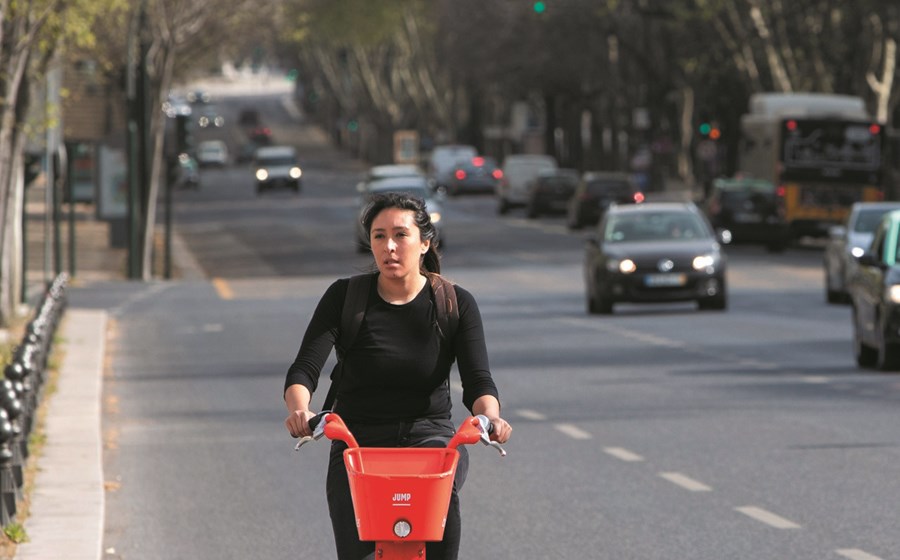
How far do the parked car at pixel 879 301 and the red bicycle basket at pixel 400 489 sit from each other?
1398 centimetres

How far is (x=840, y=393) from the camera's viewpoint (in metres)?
18.0

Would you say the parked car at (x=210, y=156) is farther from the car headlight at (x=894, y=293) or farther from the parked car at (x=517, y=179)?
the car headlight at (x=894, y=293)

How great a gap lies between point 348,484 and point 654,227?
80.9 feet

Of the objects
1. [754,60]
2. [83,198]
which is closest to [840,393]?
[754,60]

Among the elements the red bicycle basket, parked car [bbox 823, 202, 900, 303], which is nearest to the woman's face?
the red bicycle basket

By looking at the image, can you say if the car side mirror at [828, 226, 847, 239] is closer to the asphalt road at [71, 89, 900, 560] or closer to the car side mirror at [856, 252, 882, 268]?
the asphalt road at [71, 89, 900, 560]

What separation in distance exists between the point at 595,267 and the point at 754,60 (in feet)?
123

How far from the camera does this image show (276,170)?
303 feet

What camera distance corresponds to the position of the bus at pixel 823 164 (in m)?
51.1

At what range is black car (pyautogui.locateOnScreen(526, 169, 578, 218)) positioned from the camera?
227 feet

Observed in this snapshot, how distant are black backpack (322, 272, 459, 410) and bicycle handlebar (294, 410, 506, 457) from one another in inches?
17.4

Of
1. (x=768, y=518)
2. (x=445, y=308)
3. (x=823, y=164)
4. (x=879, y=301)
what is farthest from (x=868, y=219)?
(x=445, y=308)

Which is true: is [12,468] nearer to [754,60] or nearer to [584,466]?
[584,466]

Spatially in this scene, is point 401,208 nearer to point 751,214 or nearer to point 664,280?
point 664,280
